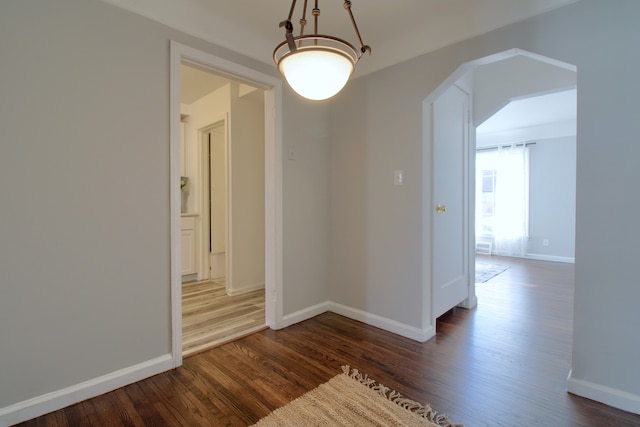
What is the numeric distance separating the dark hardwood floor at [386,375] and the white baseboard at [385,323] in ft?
0.22

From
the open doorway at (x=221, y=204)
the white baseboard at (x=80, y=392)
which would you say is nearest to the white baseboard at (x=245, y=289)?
the open doorway at (x=221, y=204)

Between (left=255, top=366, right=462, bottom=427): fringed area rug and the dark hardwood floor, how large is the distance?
0.23 ft

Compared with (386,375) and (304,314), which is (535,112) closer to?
(304,314)

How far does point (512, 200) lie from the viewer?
20.4 feet

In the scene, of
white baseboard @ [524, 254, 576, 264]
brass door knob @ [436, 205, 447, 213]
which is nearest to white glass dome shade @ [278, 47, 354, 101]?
brass door knob @ [436, 205, 447, 213]

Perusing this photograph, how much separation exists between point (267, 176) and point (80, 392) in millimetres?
1834

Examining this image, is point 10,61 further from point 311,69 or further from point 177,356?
point 177,356

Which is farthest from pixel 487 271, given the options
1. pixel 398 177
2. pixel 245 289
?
pixel 245 289

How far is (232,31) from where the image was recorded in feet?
7.21

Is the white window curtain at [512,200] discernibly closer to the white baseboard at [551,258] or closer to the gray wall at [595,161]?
the white baseboard at [551,258]

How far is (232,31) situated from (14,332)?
2.21 meters

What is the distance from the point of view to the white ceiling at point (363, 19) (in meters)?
1.88

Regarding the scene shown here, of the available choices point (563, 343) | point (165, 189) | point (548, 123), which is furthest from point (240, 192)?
point (548, 123)

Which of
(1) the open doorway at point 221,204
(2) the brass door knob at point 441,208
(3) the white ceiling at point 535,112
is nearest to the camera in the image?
(2) the brass door knob at point 441,208
